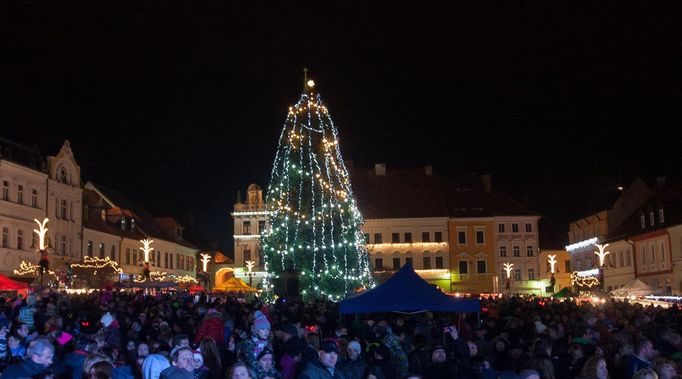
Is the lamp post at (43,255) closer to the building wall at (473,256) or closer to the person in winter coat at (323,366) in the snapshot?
the person in winter coat at (323,366)

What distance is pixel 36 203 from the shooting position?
164ft

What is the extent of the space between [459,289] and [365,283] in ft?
120

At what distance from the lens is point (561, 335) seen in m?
16.1

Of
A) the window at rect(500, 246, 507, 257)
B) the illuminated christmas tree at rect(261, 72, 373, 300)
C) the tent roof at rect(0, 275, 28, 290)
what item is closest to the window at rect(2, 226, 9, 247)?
the illuminated christmas tree at rect(261, 72, 373, 300)

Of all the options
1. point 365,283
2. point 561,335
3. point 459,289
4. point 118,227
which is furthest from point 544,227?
point 561,335

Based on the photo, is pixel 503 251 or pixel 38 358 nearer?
pixel 38 358

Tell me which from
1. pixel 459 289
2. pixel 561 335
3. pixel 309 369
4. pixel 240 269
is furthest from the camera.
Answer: pixel 240 269

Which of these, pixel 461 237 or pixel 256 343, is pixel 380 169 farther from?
pixel 256 343

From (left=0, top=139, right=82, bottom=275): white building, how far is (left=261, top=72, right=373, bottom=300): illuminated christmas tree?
1493 cm

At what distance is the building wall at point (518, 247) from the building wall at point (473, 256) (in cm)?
57

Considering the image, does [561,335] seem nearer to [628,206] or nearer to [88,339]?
[88,339]

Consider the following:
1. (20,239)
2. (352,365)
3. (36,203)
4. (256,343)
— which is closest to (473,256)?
(36,203)

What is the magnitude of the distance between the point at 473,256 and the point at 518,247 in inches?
159

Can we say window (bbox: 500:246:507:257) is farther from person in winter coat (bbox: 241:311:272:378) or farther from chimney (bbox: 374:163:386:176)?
person in winter coat (bbox: 241:311:272:378)
